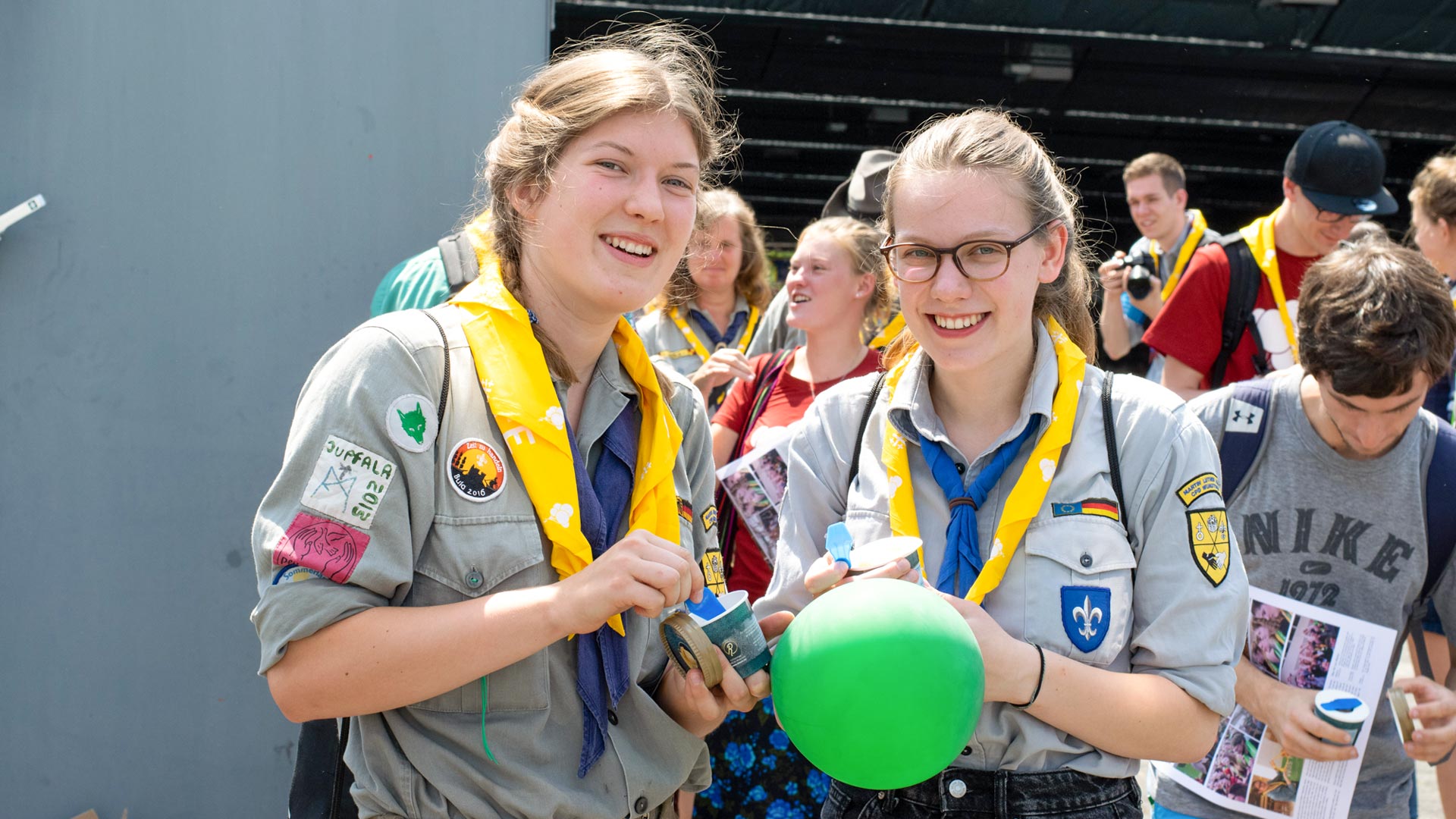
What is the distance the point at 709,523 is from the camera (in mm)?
2275

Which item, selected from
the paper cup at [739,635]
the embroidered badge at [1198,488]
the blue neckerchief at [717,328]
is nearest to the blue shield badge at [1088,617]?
the embroidered badge at [1198,488]

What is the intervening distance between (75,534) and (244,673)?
74 cm

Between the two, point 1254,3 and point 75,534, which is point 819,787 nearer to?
point 75,534

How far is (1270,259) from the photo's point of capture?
4.19m

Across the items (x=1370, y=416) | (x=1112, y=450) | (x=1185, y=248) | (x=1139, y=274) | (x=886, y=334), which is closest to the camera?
(x=1112, y=450)

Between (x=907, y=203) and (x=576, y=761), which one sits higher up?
(x=907, y=203)

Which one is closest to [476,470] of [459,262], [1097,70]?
[459,262]

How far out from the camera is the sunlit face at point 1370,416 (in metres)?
2.52

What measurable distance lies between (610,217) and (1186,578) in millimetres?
1160

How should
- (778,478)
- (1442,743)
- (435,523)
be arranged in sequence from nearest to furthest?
(435,523), (1442,743), (778,478)

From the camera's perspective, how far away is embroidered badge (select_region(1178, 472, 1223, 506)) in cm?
195

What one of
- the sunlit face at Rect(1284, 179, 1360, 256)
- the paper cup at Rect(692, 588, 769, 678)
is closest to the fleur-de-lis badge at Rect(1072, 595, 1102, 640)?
the paper cup at Rect(692, 588, 769, 678)

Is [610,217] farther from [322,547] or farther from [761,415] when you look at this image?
[761,415]

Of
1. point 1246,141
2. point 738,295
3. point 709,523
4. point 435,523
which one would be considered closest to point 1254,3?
point 738,295
